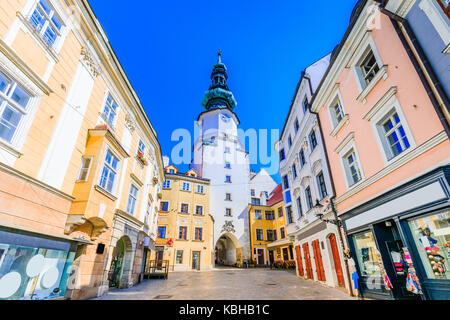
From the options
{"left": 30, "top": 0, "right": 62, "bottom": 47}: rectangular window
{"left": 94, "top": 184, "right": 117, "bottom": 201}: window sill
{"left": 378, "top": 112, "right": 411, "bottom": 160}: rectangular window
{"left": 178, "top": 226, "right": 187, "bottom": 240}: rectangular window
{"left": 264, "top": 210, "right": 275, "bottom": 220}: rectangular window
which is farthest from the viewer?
{"left": 264, "top": 210, "right": 275, "bottom": 220}: rectangular window

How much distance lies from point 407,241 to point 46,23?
13.6 metres

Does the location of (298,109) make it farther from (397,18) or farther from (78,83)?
(78,83)

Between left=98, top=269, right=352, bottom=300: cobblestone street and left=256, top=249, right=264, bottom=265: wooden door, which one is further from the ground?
left=256, top=249, right=264, bottom=265: wooden door

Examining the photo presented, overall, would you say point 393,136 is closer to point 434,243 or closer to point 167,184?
point 434,243

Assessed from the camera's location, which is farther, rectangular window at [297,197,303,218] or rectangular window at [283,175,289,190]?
rectangular window at [283,175,289,190]

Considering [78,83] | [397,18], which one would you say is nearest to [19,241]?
[78,83]

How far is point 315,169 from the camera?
1342 centimetres

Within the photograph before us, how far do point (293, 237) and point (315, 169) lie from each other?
7374mm

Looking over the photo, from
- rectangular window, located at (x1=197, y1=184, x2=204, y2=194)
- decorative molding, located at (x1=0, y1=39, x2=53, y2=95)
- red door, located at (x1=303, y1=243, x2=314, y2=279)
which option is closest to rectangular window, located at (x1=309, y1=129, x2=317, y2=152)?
red door, located at (x1=303, y1=243, x2=314, y2=279)

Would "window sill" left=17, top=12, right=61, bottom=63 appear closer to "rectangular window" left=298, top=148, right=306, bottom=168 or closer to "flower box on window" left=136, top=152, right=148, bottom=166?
"flower box on window" left=136, top=152, right=148, bottom=166

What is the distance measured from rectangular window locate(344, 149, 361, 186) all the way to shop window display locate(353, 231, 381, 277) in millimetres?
2441

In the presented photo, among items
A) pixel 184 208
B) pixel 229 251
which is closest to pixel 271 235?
pixel 229 251

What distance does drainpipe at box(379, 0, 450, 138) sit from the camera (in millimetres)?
5765

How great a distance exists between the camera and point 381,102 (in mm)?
7871
